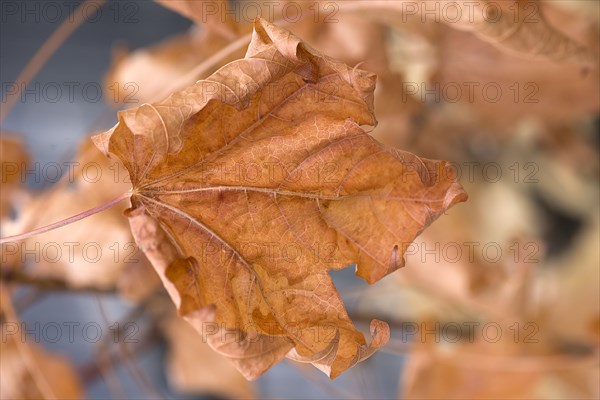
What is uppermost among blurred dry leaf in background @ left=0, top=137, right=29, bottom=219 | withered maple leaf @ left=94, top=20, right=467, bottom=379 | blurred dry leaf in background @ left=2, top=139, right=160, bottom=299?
withered maple leaf @ left=94, top=20, right=467, bottom=379

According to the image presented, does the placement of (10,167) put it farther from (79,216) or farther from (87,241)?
(79,216)

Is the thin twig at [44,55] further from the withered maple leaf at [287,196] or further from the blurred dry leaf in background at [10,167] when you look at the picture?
the withered maple leaf at [287,196]

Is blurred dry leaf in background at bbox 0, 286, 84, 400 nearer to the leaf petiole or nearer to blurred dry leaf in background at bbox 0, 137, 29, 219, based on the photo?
blurred dry leaf in background at bbox 0, 137, 29, 219

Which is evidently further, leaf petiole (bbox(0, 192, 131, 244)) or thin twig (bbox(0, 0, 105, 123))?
thin twig (bbox(0, 0, 105, 123))

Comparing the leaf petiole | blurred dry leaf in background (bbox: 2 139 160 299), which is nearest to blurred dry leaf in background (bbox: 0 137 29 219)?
blurred dry leaf in background (bbox: 2 139 160 299)

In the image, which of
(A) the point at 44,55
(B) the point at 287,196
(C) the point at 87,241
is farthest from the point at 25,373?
→ (B) the point at 287,196

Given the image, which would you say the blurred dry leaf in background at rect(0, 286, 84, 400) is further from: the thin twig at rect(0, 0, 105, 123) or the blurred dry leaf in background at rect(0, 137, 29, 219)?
the thin twig at rect(0, 0, 105, 123)

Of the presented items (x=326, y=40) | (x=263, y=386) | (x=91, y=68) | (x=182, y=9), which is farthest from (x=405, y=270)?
(x=91, y=68)

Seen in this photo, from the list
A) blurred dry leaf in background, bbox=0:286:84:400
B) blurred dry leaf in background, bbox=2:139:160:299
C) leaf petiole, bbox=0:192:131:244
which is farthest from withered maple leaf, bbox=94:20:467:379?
blurred dry leaf in background, bbox=0:286:84:400

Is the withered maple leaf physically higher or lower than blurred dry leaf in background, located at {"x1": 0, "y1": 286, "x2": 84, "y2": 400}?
higher
